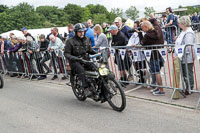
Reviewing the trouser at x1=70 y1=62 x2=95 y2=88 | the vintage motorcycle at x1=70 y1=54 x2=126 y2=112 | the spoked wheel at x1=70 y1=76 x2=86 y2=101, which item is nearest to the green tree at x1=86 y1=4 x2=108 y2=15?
the spoked wheel at x1=70 y1=76 x2=86 y2=101

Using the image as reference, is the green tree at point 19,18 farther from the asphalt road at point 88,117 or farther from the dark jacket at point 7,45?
the asphalt road at point 88,117

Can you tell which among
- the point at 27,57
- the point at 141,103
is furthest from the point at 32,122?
the point at 27,57

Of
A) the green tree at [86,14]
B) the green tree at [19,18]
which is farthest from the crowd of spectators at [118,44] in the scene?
the green tree at [86,14]

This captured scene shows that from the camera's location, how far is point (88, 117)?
5.27m

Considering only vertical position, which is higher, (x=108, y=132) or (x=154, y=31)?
(x=154, y=31)

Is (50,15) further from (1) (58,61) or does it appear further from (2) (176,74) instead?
(2) (176,74)

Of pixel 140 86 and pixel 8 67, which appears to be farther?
pixel 8 67

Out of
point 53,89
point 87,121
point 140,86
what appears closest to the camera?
point 87,121

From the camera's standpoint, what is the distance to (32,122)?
5262mm

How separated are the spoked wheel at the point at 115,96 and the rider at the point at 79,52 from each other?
58cm

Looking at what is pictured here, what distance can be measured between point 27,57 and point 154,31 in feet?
21.5

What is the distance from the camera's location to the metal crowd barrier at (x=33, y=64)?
956cm

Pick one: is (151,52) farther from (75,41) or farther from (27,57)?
(27,57)

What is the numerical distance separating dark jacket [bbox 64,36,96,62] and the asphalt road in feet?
4.26
